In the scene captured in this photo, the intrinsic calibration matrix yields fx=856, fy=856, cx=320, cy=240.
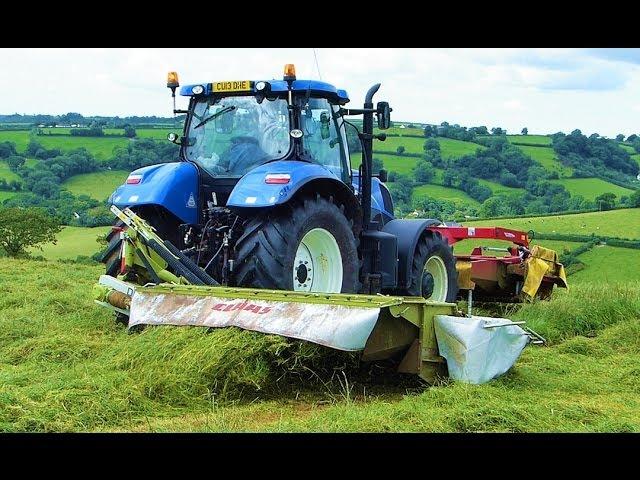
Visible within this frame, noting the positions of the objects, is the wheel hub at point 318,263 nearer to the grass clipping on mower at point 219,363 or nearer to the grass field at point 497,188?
the grass clipping on mower at point 219,363

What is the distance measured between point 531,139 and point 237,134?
138 feet

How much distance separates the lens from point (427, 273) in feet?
30.8

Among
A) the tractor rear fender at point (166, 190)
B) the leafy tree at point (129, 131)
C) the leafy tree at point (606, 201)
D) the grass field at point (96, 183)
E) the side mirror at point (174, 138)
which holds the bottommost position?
the leafy tree at point (606, 201)

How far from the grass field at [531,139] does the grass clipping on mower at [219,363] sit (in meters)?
41.1

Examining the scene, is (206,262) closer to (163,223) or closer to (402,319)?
(163,223)

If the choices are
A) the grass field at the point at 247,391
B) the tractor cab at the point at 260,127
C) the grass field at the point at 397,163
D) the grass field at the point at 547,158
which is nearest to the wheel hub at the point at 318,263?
the tractor cab at the point at 260,127

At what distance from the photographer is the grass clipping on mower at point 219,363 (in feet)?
18.2

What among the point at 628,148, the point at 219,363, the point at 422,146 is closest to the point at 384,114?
the point at 219,363

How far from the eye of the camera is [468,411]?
198 inches

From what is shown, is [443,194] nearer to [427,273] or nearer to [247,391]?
[427,273]

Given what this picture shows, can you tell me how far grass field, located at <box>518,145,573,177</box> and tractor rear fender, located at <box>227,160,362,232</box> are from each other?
116ft

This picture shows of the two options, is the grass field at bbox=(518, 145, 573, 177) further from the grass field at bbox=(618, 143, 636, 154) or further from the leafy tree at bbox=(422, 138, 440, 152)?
the leafy tree at bbox=(422, 138, 440, 152)

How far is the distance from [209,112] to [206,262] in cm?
169

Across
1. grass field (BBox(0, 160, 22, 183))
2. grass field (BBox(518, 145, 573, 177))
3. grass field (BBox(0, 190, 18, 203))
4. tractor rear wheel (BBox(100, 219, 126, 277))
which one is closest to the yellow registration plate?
tractor rear wheel (BBox(100, 219, 126, 277))
